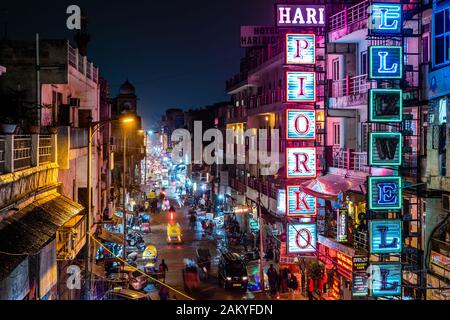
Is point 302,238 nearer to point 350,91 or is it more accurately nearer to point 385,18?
point 350,91

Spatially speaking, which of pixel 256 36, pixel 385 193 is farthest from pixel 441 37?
pixel 256 36

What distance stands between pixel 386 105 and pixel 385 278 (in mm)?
6980

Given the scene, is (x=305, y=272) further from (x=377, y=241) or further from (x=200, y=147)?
(x=200, y=147)

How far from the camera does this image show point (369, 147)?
20391 millimetres

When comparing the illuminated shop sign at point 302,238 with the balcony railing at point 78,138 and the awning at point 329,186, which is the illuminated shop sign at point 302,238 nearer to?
the awning at point 329,186

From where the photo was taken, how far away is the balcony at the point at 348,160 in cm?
2450

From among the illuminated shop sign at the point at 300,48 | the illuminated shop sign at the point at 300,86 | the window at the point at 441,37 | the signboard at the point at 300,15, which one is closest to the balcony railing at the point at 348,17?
the signboard at the point at 300,15

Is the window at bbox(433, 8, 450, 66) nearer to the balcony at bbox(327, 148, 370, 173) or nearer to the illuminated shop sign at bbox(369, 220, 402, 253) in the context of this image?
the balcony at bbox(327, 148, 370, 173)

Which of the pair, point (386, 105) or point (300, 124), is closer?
point (386, 105)

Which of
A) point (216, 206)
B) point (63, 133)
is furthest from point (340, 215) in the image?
point (216, 206)

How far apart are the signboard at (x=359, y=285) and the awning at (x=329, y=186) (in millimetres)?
3726

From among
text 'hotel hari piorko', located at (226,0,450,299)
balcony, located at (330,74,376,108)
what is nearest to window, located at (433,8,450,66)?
text 'hotel hari piorko', located at (226,0,450,299)

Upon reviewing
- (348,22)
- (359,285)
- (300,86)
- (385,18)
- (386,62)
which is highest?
(348,22)

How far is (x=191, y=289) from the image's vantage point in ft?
106
